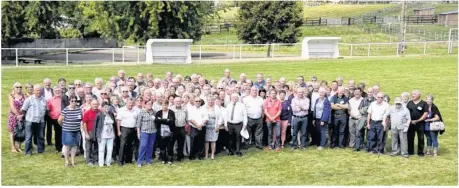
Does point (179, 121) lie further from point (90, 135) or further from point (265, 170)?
point (265, 170)

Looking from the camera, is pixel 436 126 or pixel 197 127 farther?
pixel 436 126

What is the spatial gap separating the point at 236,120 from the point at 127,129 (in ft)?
7.90

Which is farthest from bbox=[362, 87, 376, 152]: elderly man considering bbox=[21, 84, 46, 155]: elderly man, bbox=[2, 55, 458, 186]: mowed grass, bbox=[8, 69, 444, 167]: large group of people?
bbox=[21, 84, 46, 155]: elderly man

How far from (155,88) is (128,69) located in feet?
50.1

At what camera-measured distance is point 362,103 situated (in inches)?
530

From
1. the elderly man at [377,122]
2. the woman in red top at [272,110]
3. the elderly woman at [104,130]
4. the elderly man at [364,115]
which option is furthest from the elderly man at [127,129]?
the elderly man at [377,122]

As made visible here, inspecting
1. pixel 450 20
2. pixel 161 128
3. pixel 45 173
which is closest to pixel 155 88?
pixel 161 128

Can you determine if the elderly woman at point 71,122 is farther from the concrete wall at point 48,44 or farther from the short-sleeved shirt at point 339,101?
the concrete wall at point 48,44

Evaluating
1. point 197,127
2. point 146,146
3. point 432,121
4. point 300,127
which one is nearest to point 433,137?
point 432,121

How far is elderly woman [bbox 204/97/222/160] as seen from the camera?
12742 millimetres

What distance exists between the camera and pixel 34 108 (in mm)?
12758

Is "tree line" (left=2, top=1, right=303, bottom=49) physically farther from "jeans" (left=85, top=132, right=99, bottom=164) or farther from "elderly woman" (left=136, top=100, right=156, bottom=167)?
"elderly woman" (left=136, top=100, right=156, bottom=167)

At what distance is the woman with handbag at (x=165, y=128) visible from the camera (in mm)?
12055

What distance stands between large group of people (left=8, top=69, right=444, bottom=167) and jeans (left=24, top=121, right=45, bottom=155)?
2 centimetres
